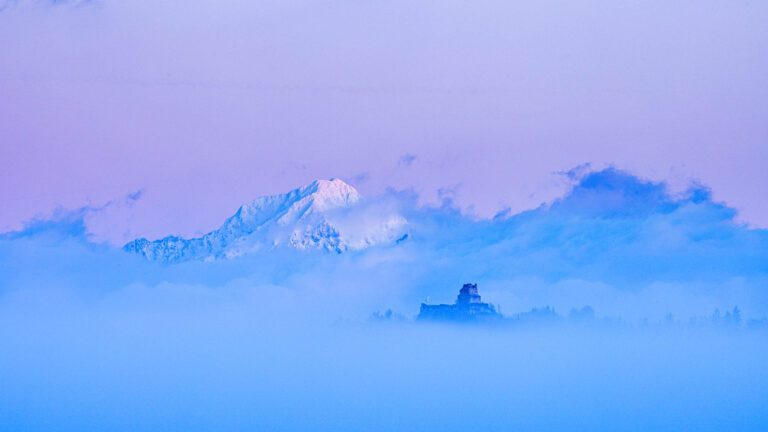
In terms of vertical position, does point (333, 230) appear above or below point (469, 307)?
above

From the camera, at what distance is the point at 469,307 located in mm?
90500

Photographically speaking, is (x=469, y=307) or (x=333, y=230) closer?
(x=469, y=307)

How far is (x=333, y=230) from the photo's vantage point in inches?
5133

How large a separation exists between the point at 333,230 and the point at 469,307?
42520 mm
